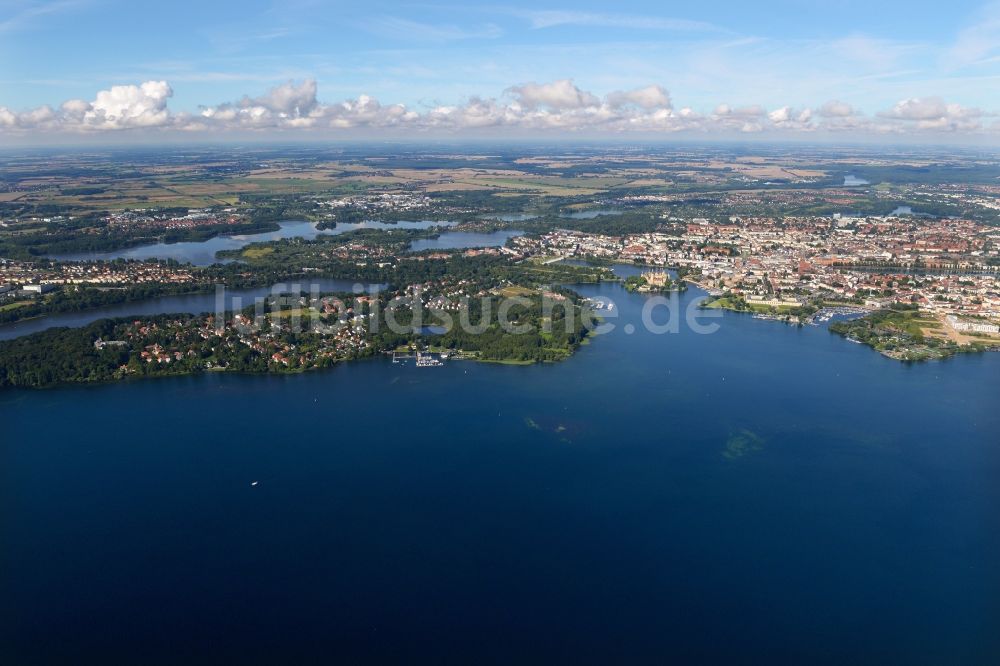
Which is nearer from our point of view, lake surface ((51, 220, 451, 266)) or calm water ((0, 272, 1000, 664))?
calm water ((0, 272, 1000, 664))

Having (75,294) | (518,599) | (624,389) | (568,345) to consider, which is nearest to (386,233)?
(75,294)

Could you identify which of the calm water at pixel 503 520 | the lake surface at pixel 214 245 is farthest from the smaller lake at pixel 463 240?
the calm water at pixel 503 520

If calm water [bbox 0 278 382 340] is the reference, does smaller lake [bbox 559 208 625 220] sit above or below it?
above

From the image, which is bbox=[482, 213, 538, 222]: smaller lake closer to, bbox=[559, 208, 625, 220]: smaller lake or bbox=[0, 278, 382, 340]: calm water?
bbox=[559, 208, 625, 220]: smaller lake

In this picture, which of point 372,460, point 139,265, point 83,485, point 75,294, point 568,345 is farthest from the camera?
point 139,265

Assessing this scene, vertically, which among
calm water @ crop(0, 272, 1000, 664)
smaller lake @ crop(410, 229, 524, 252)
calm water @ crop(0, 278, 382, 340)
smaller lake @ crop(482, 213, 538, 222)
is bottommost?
calm water @ crop(0, 272, 1000, 664)

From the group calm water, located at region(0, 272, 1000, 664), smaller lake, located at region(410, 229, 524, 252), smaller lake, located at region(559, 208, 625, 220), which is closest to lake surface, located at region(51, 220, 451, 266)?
smaller lake, located at region(410, 229, 524, 252)

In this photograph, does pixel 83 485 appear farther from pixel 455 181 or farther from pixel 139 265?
pixel 455 181

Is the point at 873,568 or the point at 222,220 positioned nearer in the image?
the point at 873,568
